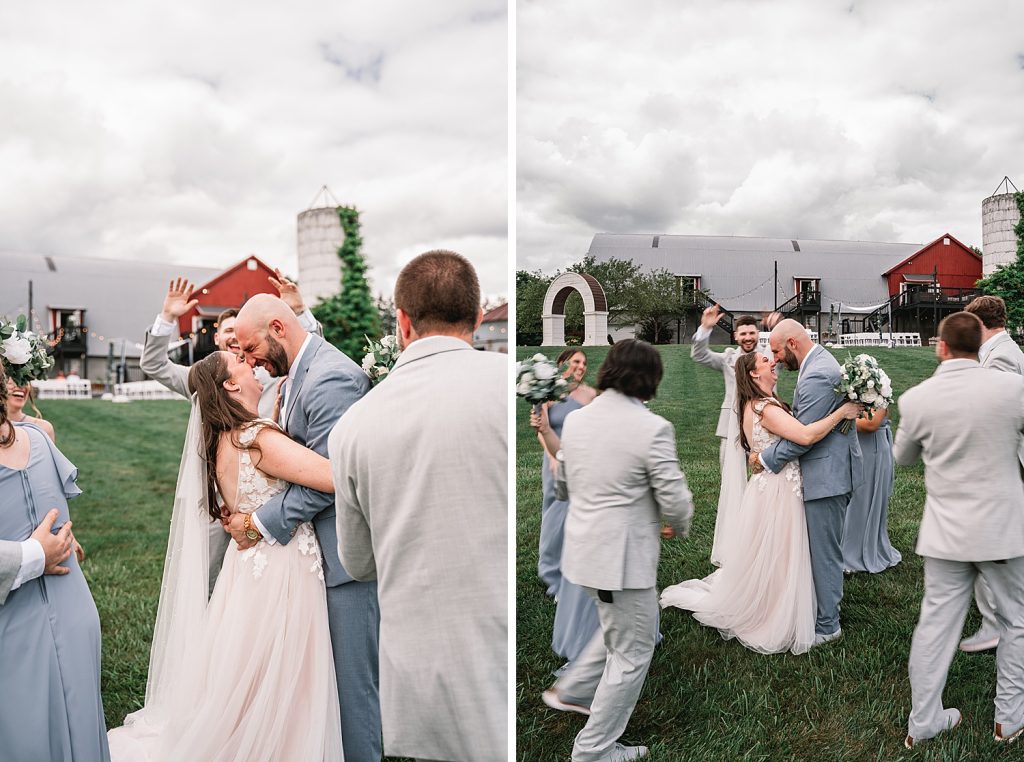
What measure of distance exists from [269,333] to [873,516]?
8.27 ft

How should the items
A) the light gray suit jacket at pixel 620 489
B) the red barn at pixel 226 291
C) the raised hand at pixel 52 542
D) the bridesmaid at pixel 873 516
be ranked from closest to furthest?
the raised hand at pixel 52 542, the light gray suit jacket at pixel 620 489, the bridesmaid at pixel 873 516, the red barn at pixel 226 291

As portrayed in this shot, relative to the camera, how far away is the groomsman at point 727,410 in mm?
3090

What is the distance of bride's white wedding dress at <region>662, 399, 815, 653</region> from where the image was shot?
324 centimetres

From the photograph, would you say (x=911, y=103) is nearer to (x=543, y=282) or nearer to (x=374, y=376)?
(x=543, y=282)

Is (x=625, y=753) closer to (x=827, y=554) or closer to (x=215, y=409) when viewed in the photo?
(x=827, y=554)

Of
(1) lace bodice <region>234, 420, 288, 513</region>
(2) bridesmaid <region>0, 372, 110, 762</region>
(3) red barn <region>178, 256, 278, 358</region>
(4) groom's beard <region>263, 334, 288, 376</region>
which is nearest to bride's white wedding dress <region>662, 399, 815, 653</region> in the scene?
(1) lace bodice <region>234, 420, 288, 513</region>

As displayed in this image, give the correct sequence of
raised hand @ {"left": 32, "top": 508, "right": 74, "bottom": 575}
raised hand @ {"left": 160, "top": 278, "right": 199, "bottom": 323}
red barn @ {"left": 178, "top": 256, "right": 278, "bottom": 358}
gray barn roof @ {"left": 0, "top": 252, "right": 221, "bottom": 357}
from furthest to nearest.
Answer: red barn @ {"left": 178, "top": 256, "right": 278, "bottom": 358}
gray barn roof @ {"left": 0, "top": 252, "right": 221, "bottom": 357}
raised hand @ {"left": 160, "top": 278, "right": 199, "bottom": 323}
raised hand @ {"left": 32, "top": 508, "right": 74, "bottom": 575}

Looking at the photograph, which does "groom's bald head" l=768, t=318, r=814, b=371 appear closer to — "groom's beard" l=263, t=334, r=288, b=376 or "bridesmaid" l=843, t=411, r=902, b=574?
"bridesmaid" l=843, t=411, r=902, b=574

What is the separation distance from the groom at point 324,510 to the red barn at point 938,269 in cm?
225

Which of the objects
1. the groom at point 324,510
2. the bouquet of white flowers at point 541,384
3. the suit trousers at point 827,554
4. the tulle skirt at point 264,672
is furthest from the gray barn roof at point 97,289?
the suit trousers at point 827,554

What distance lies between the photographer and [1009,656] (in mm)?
2771

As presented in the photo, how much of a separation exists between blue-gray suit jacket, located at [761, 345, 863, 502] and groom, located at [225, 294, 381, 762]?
1.90 metres

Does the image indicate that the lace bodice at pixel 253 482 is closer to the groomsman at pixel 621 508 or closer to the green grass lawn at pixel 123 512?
the groomsman at pixel 621 508

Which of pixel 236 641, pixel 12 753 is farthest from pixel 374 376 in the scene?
pixel 12 753
